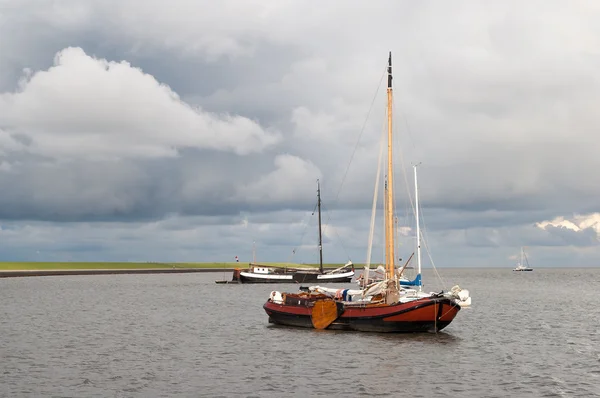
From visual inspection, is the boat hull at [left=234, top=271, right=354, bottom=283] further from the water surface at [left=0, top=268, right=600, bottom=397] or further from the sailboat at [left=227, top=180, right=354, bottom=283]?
the water surface at [left=0, top=268, right=600, bottom=397]

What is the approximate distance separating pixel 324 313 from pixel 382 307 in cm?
587

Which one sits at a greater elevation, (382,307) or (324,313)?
(382,307)

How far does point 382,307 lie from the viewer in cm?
4775

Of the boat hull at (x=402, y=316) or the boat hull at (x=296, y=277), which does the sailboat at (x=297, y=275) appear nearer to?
the boat hull at (x=296, y=277)

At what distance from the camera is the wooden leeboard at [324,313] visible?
51125mm

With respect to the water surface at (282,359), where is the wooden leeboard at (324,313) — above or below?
above

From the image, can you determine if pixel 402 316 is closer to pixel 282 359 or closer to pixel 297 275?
pixel 282 359

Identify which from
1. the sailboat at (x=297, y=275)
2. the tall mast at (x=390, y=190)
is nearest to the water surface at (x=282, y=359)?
the tall mast at (x=390, y=190)

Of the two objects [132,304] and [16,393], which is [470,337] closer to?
[16,393]

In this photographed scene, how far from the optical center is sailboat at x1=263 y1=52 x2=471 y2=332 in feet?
154

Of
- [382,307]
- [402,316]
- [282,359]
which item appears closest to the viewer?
[282,359]

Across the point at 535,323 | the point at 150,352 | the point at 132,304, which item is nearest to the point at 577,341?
the point at 535,323

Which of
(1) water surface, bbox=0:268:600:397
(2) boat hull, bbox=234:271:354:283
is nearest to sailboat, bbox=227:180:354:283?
(2) boat hull, bbox=234:271:354:283

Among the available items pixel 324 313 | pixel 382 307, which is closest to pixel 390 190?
pixel 382 307
